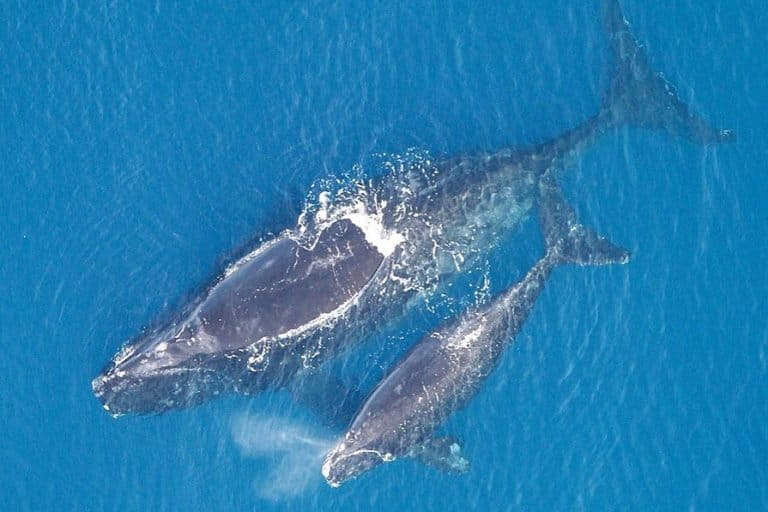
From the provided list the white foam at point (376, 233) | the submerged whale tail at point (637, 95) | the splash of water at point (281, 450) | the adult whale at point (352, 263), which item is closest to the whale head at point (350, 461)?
the splash of water at point (281, 450)

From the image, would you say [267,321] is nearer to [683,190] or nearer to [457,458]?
[457,458]

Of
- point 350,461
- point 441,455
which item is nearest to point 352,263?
point 350,461

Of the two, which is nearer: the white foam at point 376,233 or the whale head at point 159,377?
the whale head at point 159,377

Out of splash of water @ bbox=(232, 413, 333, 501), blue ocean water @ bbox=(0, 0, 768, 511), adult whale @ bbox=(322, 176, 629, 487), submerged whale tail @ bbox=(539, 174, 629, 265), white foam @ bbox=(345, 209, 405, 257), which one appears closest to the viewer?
splash of water @ bbox=(232, 413, 333, 501)

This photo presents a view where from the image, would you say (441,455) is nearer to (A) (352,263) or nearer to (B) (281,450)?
(B) (281,450)

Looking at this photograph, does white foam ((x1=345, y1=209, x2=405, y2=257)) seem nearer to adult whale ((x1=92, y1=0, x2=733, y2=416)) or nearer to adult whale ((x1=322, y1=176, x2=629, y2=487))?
adult whale ((x1=92, y1=0, x2=733, y2=416))

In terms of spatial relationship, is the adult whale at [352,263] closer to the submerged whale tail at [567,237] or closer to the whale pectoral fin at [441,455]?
the submerged whale tail at [567,237]

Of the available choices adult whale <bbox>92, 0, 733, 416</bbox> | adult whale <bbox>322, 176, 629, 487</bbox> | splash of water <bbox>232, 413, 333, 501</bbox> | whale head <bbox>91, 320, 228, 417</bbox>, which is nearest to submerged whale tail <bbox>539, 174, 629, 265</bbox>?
adult whale <bbox>322, 176, 629, 487</bbox>
